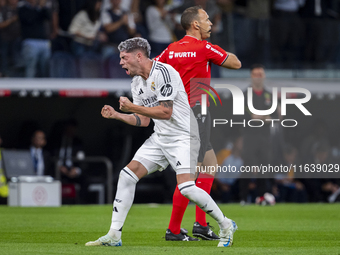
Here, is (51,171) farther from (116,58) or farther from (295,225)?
(295,225)

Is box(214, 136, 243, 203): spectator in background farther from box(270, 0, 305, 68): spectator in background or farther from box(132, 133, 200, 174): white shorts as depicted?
box(132, 133, 200, 174): white shorts

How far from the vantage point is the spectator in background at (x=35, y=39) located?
15.6 meters

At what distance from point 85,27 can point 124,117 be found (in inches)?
403

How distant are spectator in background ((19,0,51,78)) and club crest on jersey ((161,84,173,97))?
394 inches

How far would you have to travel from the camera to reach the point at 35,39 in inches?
619

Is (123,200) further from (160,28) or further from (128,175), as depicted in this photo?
(160,28)

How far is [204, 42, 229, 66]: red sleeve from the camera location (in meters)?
7.01

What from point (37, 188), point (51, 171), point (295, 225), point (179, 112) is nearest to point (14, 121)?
point (51, 171)

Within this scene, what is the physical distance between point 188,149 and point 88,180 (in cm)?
966

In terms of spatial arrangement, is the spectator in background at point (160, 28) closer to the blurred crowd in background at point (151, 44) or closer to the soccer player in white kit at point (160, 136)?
the blurred crowd in background at point (151, 44)

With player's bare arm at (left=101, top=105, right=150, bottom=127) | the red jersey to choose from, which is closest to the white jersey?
player's bare arm at (left=101, top=105, right=150, bottom=127)

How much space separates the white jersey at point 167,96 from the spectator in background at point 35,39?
9549 mm

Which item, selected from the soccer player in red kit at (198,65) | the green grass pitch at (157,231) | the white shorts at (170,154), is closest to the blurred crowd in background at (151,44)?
the green grass pitch at (157,231)

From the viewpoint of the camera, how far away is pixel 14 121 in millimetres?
17578
